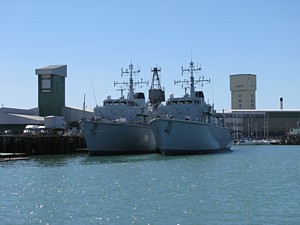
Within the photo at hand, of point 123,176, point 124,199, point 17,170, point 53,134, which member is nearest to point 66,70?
point 53,134

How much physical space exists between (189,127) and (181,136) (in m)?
1.28

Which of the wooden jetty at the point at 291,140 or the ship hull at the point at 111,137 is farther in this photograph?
the wooden jetty at the point at 291,140

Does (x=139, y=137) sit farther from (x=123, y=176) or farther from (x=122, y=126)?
(x=123, y=176)

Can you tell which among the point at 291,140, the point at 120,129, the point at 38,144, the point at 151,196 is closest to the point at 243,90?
the point at 291,140

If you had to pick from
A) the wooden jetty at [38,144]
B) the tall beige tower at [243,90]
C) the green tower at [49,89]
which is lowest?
the wooden jetty at [38,144]

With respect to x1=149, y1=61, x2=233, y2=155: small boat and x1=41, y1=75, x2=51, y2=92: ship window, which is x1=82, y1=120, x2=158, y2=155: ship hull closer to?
x1=149, y1=61, x2=233, y2=155: small boat

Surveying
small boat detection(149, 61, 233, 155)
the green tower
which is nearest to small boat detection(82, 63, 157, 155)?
small boat detection(149, 61, 233, 155)

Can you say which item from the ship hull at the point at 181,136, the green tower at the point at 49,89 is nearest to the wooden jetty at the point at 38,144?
the ship hull at the point at 181,136

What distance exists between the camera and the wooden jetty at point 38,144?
6619 centimetres

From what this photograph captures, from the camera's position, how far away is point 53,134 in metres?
75.2

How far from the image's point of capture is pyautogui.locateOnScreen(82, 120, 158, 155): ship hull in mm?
60094

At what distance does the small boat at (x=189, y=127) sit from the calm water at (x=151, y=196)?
568 inches

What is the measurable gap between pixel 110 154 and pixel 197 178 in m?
27.3

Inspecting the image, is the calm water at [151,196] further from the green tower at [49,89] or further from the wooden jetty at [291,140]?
the wooden jetty at [291,140]
